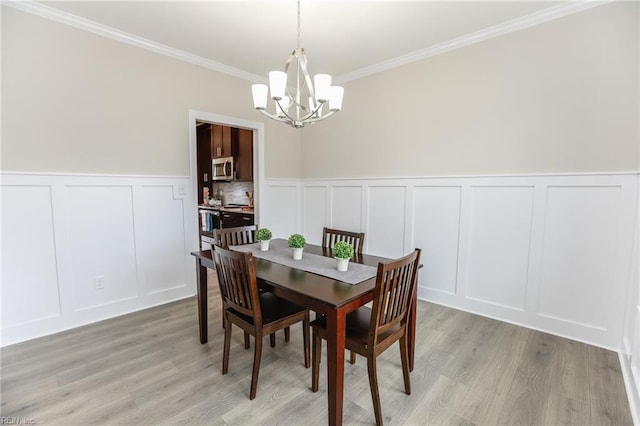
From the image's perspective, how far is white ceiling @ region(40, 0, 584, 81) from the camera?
2307mm

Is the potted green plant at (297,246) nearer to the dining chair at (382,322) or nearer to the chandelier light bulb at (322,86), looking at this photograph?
the dining chair at (382,322)

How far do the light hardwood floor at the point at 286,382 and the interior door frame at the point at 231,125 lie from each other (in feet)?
5.18

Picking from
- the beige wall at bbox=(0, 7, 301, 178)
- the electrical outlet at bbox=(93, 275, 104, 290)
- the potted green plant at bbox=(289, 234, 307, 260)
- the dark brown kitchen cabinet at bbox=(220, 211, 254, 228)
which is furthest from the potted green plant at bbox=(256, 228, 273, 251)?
the dark brown kitchen cabinet at bbox=(220, 211, 254, 228)

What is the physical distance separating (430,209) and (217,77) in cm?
285

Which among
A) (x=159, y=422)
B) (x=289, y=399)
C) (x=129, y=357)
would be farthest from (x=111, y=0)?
(x=289, y=399)

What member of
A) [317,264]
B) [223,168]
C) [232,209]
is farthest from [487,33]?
[223,168]

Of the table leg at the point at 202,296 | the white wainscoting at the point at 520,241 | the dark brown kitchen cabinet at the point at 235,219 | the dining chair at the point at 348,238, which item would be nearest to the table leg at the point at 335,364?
the dining chair at the point at 348,238

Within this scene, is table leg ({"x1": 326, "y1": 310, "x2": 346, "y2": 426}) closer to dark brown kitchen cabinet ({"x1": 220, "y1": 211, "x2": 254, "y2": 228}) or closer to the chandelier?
the chandelier

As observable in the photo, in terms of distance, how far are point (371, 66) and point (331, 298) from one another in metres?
2.99

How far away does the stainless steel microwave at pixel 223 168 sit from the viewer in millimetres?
5488

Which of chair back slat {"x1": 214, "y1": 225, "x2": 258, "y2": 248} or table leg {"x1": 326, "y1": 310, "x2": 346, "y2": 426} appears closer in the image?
table leg {"x1": 326, "y1": 310, "x2": 346, "y2": 426}

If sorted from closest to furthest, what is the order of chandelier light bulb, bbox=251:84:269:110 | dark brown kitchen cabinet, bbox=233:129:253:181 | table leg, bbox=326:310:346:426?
table leg, bbox=326:310:346:426
chandelier light bulb, bbox=251:84:269:110
dark brown kitchen cabinet, bbox=233:129:253:181

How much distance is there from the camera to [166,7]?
233cm

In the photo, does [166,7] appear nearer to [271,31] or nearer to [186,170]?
[271,31]
